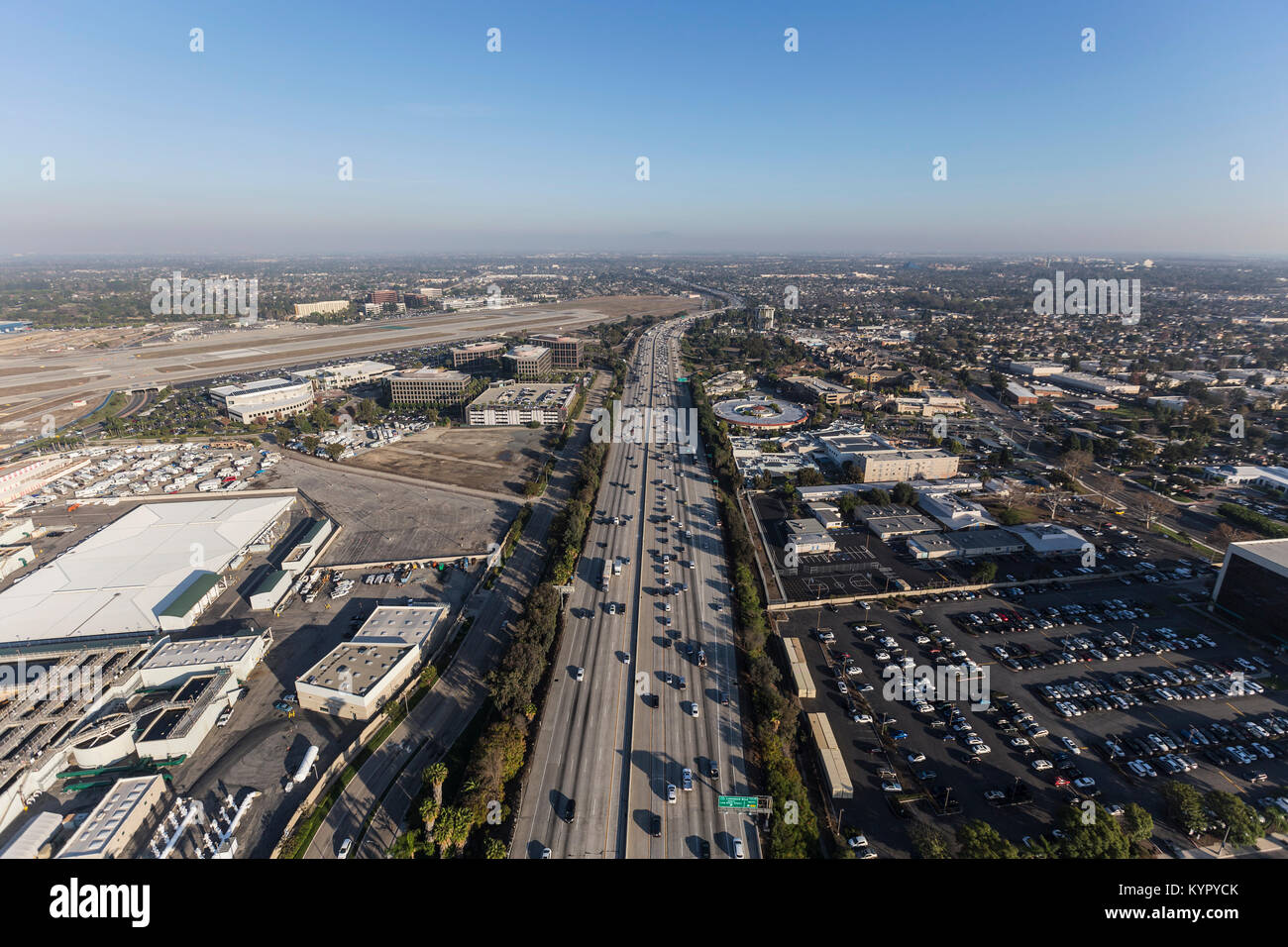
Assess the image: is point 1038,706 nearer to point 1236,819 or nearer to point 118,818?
point 1236,819

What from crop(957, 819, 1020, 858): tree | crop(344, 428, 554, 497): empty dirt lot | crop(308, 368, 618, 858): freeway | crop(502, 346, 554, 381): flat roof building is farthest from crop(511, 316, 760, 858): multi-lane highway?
crop(502, 346, 554, 381): flat roof building

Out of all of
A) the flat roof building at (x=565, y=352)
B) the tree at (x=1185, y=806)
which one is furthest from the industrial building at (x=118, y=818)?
the flat roof building at (x=565, y=352)

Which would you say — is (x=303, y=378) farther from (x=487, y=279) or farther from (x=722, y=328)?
(x=487, y=279)

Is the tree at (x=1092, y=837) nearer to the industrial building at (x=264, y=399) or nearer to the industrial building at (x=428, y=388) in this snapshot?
the industrial building at (x=428, y=388)
